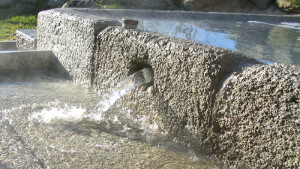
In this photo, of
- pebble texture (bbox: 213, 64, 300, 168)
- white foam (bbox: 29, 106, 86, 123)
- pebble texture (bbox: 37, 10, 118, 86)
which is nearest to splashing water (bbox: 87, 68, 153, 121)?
white foam (bbox: 29, 106, 86, 123)

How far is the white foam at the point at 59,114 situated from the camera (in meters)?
2.54

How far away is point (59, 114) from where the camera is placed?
264 centimetres

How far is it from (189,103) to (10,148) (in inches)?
44.2

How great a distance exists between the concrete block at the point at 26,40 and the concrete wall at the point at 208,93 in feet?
6.11

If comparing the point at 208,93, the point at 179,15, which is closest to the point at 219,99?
the point at 208,93

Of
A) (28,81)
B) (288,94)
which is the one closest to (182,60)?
(288,94)

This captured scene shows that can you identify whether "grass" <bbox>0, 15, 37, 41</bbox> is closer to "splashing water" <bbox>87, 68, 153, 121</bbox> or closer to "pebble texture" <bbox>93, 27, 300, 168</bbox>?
"splashing water" <bbox>87, 68, 153, 121</bbox>

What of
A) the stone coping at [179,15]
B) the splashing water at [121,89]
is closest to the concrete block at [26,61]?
the stone coping at [179,15]

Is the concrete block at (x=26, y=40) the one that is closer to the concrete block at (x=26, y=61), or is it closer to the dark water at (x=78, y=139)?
the concrete block at (x=26, y=61)

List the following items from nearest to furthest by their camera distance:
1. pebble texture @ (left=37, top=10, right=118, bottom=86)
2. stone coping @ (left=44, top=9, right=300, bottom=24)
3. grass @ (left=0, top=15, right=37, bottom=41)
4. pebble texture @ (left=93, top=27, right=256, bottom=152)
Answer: pebble texture @ (left=93, top=27, right=256, bottom=152) < pebble texture @ (left=37, top=10, right=118, bottom=86) < stone coping @ (left=44, top=9, right=300, bottom=24) < grass @ (left=0, top=15, right=37, bottom=41)

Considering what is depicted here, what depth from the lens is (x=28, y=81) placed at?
3654 millimetres

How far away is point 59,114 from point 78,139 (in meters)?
0.50

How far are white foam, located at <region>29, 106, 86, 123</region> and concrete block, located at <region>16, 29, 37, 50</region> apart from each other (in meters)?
2.25

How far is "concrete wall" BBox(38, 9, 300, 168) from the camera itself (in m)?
1.57
